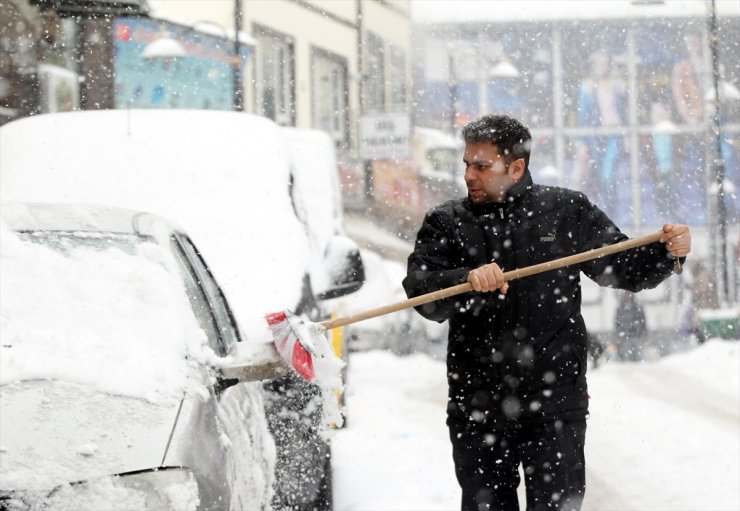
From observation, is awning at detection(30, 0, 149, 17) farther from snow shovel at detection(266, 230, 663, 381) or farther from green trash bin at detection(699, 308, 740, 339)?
snow shovel at detection(266, 230, 663, 381)

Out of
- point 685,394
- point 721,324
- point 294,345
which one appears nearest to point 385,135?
point 721,324

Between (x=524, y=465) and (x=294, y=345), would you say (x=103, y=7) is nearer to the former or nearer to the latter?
(x=294, y=345)

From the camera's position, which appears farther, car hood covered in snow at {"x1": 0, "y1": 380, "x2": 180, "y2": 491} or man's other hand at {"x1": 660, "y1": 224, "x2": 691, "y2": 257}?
man's other hand at {"x1": 660, "y1": 224, "x2": 691, "y2": 257}

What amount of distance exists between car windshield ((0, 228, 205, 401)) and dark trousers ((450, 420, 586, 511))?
891mm

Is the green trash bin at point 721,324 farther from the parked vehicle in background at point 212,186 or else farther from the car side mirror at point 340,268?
the car side mirror at point 340,268

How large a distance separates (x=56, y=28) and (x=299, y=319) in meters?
15.2

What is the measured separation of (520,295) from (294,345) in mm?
705

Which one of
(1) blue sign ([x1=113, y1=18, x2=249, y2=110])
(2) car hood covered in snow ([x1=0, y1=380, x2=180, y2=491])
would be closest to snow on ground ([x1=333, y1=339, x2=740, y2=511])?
(2) car hood covered in snow ([x1=0, y1=380, x2=180, y2=491])

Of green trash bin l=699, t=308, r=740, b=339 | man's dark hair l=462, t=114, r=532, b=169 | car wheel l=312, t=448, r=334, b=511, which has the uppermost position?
man's dark hair l=462, t=114, r=532, b=169

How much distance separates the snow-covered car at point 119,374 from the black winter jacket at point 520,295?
0.60m

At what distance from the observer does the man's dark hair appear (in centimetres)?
376

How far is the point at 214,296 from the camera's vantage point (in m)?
4.32

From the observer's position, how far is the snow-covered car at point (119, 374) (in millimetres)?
2662

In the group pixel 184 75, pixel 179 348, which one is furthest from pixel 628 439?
pixel 184 75
